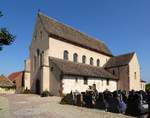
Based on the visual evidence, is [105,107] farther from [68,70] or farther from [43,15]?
[43,15]

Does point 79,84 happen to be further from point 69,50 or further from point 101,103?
point 101,103

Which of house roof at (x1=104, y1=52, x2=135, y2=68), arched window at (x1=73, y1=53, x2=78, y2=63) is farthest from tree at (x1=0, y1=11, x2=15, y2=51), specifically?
house roof at (x1=104, y1=52, x2=135, y2=68)

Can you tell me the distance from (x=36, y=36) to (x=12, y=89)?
1387 centimetres

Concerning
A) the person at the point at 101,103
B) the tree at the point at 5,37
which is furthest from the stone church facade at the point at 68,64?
the tree at the point at 5,37

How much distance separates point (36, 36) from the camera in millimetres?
40125

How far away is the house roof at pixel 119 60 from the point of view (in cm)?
4652

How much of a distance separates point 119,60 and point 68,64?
15.4 m

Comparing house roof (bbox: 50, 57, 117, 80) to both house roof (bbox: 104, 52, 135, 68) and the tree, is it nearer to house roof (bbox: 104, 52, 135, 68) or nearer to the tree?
house roof (bbox: 104, 52, 135, 68)

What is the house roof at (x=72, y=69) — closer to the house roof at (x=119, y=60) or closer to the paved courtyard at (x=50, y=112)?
the house roof at (x=119, y=60)

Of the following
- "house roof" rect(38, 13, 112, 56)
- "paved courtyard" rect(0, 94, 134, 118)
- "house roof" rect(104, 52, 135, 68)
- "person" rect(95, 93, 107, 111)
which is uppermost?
"house roof" rect(38, 13, 112, 56)

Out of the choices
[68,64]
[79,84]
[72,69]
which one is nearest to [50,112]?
[72,69]

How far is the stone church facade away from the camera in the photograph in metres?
35.1

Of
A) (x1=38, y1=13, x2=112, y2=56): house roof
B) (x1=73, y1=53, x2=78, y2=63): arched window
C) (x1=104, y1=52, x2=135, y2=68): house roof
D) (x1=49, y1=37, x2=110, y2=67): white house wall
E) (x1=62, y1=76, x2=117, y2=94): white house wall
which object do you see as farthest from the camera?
(x1=104, y1=52, x2=135, y2=68): house roof

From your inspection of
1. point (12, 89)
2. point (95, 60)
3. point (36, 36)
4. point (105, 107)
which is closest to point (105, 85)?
point (95, 60)
